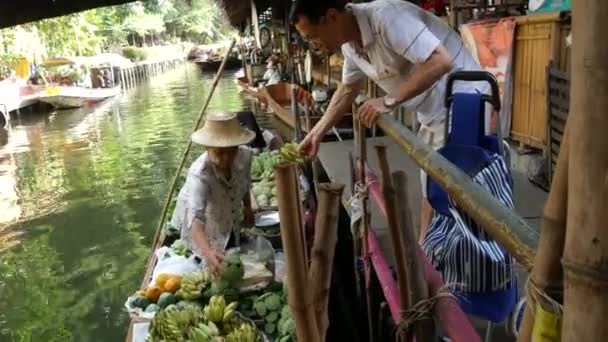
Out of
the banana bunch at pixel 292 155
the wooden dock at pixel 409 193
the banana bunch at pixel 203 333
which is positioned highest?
the banana bunch at pixel 292 155

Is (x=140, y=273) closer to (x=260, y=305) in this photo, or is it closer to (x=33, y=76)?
(x=260, y=305)

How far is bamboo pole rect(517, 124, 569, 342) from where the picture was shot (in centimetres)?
76

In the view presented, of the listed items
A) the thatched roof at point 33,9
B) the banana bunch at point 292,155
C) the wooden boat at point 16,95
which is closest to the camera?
the banana bunch at point 292,155

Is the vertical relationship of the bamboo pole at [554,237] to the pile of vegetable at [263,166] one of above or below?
above

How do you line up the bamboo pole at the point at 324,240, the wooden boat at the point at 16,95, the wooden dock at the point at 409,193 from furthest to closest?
the wooden boat at the point at 16,95
the wooden dock at the point at 409,193
the bamboo pole at the point at 324,240

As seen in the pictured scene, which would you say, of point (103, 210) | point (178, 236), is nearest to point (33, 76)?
point (103, 210)

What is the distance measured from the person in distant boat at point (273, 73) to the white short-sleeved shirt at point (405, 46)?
13.0 m

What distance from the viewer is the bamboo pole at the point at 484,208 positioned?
985 mm

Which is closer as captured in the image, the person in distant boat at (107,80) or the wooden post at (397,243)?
the wooden post at (397,243)

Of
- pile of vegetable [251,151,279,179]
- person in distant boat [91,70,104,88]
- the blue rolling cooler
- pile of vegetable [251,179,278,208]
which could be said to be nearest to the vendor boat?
person in distant boat [91,70,104,88]

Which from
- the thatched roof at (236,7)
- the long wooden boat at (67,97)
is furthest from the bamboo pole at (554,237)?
the long wooden boat at (67,97)

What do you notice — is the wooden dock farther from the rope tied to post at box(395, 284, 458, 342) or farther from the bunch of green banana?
the bunch of green banana

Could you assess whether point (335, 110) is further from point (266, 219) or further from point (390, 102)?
point (266, 219)

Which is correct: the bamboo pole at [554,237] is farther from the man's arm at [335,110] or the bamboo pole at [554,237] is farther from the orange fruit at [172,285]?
the orange fruit at [172,285]
